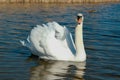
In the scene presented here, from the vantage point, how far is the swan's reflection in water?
11.3m

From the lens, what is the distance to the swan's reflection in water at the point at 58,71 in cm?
1127

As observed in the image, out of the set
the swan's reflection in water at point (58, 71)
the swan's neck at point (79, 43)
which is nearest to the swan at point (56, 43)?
the swan's neck at point (79, 43)

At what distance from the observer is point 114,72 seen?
1205cm

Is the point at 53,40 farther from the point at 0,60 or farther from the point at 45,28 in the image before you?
the point at 0,60

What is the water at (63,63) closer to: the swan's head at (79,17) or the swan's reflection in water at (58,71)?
the swan's reflection in water at (58,71)

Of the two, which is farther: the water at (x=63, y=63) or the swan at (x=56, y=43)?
the swan at (x=56, y=43)

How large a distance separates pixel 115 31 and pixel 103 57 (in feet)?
20.5

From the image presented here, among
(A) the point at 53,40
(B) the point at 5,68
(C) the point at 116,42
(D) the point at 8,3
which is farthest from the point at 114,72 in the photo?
(D) the point at 8,3

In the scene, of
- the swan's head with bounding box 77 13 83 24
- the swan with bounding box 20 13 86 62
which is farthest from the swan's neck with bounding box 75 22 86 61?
the swan's head with bounding box 77 13 83 24

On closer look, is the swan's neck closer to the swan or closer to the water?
the swan

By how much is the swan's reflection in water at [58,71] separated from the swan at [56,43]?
0.72ft

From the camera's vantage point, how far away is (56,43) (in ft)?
42.7

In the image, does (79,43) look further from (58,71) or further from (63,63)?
(58,71)

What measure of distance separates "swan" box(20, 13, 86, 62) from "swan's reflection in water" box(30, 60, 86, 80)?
22cm
